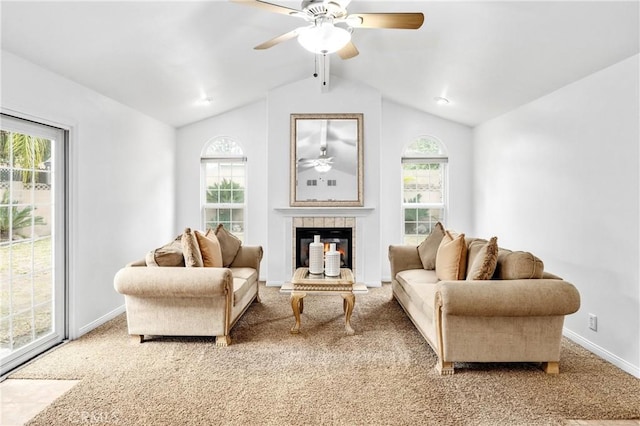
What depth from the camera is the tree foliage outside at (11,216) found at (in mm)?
2814

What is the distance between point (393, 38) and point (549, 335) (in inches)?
115

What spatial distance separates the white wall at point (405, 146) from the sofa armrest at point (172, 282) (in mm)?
3448

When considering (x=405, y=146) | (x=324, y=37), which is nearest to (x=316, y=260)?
(x=324, y=37)

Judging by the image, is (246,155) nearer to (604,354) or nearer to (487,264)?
(487,264)

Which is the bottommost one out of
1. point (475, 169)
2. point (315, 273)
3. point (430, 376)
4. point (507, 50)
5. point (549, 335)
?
point (430, 376)

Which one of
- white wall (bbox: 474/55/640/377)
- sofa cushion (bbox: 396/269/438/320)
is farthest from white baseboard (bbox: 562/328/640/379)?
sofa cushion (bbox: 396/269/438/320)

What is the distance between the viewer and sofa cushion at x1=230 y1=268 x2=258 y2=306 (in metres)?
3.46

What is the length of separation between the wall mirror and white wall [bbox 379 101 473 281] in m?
0.64

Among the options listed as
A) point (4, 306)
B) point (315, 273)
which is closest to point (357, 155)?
point (315, 273)

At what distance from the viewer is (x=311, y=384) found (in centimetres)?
258

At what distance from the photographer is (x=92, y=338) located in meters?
3.46

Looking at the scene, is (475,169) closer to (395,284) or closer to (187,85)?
(395,284)

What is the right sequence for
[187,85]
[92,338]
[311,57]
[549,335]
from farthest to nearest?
1. [311,57]
2. [187,85]
3. [92,338]
4. [549,335]

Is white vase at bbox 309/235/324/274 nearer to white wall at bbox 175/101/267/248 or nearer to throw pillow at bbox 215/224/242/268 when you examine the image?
throw pillow at bbox 215/224/242/268
